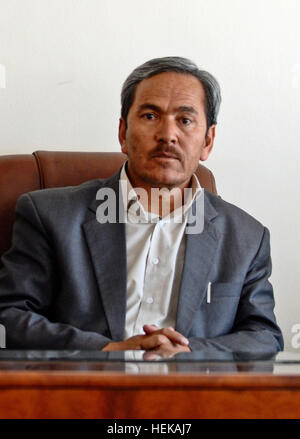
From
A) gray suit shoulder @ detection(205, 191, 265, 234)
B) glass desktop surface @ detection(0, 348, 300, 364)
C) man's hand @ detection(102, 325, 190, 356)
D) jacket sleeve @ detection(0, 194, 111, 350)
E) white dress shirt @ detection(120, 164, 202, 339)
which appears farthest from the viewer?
Answer: gray suit shoulder @ detection(205, 191, 265, 234)

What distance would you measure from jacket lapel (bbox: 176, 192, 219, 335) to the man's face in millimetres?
138

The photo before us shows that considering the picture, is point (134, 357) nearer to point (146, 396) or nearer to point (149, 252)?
point (146, 396)

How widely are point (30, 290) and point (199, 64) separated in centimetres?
86

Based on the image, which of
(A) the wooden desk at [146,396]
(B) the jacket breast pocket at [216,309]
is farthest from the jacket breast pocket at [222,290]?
(A) the wooden desk at [146,396]

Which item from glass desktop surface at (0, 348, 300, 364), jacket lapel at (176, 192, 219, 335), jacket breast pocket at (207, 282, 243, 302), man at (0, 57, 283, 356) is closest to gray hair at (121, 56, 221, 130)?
man at (0, 57, 283, 356)

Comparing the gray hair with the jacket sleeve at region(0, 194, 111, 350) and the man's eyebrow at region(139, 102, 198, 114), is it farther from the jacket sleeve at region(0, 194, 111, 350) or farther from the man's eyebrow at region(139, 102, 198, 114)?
the jacket sleeve at region(0, 194, 111, 350)

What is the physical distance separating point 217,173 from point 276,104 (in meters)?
0.27

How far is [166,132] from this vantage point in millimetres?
1537

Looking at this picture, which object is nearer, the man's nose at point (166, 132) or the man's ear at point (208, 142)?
the man's nose at point (166, 132)

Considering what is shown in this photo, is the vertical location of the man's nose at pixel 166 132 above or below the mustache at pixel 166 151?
above

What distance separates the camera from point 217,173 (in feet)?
6.50

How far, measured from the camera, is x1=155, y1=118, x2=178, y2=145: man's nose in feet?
5.03

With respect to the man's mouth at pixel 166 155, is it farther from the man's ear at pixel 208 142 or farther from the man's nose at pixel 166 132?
the man's ear at pixel 208 142

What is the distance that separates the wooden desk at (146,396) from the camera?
0.64 metres
